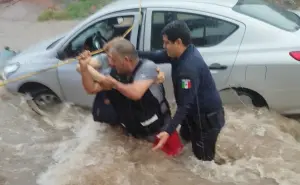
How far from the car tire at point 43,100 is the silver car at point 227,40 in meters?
0.35

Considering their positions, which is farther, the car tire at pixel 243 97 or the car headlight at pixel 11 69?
the car headlight at pixel 11 69

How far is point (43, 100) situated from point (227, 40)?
101 inches

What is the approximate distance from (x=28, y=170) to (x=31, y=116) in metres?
1.34

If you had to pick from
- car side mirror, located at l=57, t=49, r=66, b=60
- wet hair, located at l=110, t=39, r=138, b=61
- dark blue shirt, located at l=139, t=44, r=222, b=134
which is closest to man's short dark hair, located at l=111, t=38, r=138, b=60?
wet hair, located at l=110, t=39, r=138, b=61

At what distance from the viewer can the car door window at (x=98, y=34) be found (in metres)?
6.10

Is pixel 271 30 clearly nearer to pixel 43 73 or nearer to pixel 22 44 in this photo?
pixel 43 73

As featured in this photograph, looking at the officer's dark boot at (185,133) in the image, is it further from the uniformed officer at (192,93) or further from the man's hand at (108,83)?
the man's hand at (108,83)

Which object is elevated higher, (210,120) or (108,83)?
(108,83)

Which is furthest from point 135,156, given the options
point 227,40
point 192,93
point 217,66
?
point 227,40

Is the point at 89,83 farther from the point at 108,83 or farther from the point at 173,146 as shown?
the point at 173,146

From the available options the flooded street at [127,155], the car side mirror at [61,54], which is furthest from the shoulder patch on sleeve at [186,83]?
the car side mirror at [61,54]

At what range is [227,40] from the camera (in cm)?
569

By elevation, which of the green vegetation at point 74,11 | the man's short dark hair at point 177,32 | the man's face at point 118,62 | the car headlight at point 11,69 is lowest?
the green vegetation at point 74,11

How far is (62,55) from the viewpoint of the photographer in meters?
6.29
